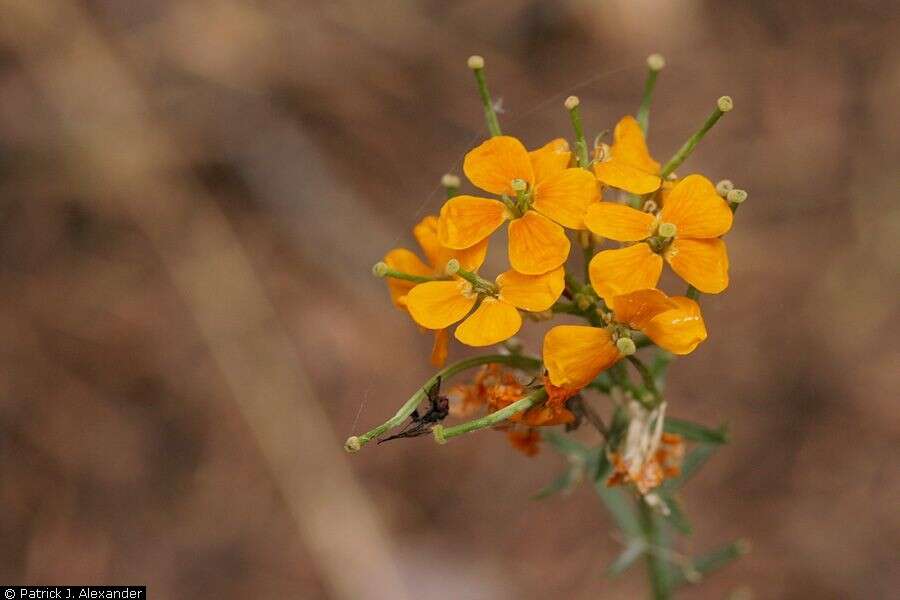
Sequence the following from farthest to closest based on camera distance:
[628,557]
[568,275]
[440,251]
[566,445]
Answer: [628,557] < [566,445] < [440,251] < [568,275]

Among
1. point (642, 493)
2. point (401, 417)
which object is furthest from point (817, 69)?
point (401, 417)

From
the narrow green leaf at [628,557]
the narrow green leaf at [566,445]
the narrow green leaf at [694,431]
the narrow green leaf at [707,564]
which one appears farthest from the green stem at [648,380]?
the narrow green leaf at [707,564]

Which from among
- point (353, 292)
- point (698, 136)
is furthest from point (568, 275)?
point (353, 292)

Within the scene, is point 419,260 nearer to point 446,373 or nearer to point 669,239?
point 446,373

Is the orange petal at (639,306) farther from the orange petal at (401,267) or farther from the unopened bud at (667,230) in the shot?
the orange petal at (401,267)

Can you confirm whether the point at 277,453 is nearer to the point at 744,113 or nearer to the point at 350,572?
the point at 350,572

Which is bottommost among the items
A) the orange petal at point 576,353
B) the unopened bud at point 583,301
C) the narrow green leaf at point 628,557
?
the narrow green leaf at point 628,557

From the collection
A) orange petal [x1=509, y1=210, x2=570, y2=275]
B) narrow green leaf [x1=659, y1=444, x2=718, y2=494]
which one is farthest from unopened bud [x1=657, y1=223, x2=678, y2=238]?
narrow green leaf [x1=659, y1=444, x2=718, y2=494]
